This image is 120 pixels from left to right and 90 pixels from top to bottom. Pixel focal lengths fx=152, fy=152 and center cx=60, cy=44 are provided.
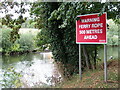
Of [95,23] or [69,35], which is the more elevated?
[95,23]

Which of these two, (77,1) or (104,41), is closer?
(77,1)

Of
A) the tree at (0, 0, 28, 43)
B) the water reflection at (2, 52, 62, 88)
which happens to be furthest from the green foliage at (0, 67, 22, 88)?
the tree at (0, 0, 28, 43)

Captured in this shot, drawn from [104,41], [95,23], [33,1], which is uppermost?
[33,1]

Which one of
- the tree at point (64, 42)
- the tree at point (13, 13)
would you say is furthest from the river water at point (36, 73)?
the tree at point (13, 13)

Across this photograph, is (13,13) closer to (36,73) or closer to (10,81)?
(36,73)

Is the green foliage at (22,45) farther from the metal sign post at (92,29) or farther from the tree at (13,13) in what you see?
the metal sign post at (92,29)

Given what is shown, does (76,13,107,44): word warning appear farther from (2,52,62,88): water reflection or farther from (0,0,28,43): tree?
(0,0,28,43): tree

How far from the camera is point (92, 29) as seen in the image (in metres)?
4.20

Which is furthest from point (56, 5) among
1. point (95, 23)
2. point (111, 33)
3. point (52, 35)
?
point (111, 33)

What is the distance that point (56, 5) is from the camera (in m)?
5.76

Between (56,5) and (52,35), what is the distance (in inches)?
45.5

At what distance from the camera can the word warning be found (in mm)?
3973

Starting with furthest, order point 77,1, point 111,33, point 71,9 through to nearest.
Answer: point 111,33 < point 71,9 < point 77,1

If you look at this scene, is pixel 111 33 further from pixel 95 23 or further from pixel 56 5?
pixel 95 23
